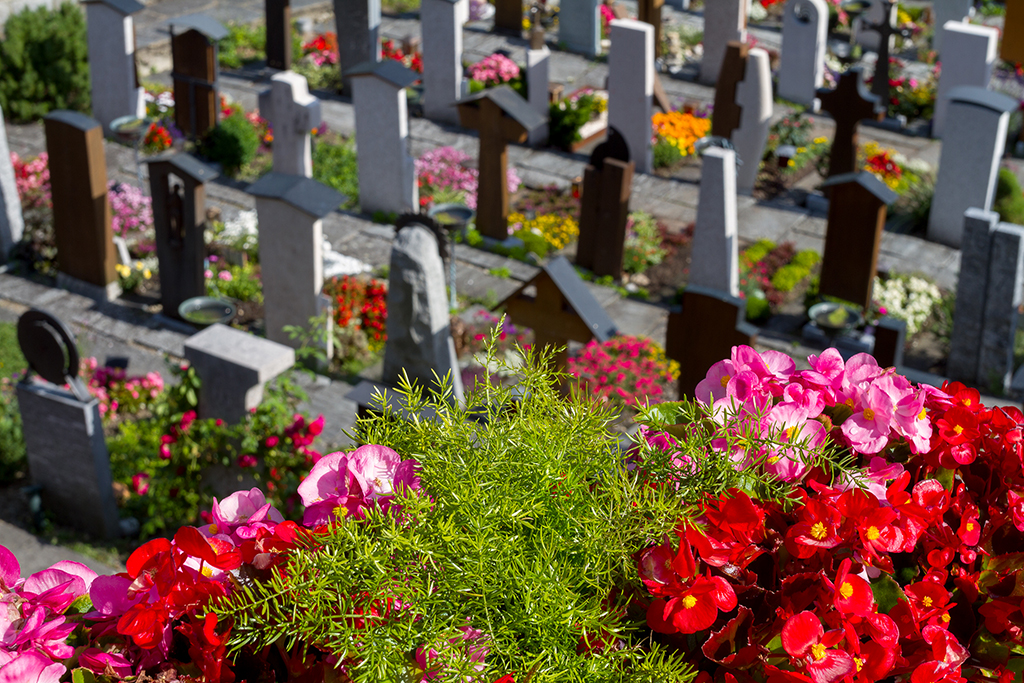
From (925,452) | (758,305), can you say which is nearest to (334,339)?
(758,305)

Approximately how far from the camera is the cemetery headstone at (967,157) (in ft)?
29.3

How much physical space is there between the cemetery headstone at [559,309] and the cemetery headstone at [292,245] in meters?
1.59

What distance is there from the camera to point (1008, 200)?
32.0 ft

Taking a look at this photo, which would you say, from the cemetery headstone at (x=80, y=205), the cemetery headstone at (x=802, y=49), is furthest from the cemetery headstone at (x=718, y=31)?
the cemetery headstone at (x=80, y=205)

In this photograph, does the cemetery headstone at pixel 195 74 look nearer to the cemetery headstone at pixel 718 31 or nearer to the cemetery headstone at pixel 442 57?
the cemetery headstone at pixel 442 57

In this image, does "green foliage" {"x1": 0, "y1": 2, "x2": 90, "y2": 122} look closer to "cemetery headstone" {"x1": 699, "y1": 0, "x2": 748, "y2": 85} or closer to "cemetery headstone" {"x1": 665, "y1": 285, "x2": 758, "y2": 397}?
"cemetery headstone" {"x1": 699, "y1": 0, "x2": 748, "y2": 85}

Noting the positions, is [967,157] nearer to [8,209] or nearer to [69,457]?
[69,457]

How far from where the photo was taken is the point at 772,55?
13883 mm

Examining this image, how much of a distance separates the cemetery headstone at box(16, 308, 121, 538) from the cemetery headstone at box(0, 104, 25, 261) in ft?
11.5

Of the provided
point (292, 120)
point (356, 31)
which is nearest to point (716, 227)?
point (292, 120)

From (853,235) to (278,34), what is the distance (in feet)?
25.0

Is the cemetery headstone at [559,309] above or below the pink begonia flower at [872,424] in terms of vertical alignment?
below

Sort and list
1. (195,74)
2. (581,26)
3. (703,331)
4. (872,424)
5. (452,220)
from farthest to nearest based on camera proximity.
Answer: (581,26), (195,74), (452,220), (703,331), (872,424)

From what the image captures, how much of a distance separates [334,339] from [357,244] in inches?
72.7
